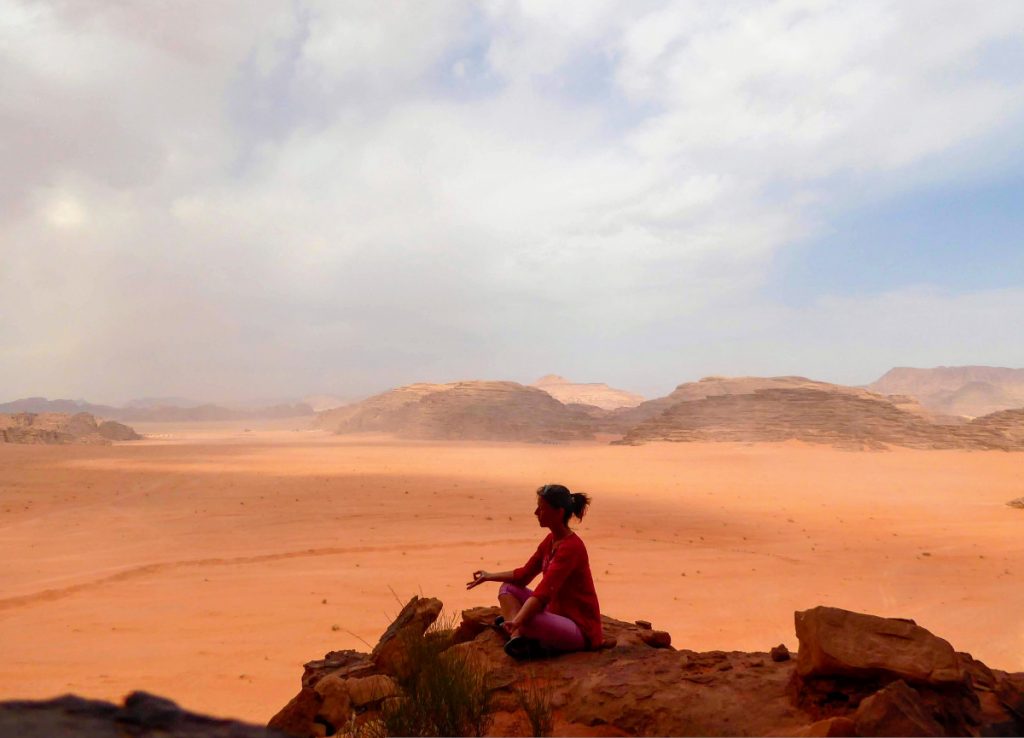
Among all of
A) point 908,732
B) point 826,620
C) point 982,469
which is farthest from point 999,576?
point 982,469

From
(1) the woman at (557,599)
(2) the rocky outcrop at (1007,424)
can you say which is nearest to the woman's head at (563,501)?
(1) the woman at (557,599)

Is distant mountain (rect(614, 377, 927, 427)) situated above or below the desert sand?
above

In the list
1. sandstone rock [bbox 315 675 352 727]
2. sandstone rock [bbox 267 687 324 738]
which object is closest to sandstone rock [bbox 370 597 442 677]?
sandstone rock [bbox 315 675 352 727]

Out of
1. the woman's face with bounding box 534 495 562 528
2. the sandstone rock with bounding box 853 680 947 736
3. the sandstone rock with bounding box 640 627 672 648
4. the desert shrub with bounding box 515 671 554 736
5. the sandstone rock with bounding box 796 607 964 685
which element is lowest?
the sandstone rock with bounding box 640 627 672 648

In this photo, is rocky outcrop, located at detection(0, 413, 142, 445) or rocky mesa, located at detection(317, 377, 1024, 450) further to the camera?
rocky outcrop, located at detection(0, 413, 142, 445)

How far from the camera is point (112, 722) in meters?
3.37

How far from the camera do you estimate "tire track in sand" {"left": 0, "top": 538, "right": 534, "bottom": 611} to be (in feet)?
24.7

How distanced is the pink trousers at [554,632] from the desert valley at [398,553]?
5.90ft

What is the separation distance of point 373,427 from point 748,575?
58.3 m

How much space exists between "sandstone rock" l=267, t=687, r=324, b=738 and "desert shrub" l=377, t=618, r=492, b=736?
1.80ft

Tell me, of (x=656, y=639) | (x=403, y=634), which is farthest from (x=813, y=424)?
(x=403, y=634)

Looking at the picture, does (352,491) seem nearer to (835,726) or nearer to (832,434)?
(835,726)

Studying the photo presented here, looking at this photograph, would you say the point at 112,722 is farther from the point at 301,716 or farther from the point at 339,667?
the point at 339,667

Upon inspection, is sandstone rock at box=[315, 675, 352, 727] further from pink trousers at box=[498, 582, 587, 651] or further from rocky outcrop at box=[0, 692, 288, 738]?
pink trousers at box=[498, 582, 587, 651]
